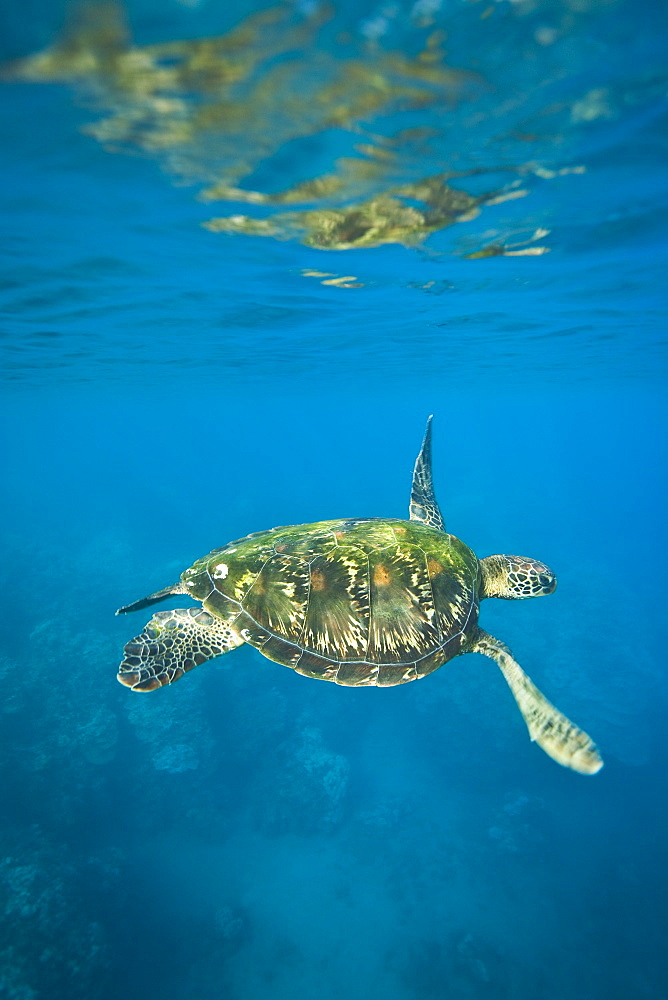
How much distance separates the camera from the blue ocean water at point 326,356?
15.0 ft

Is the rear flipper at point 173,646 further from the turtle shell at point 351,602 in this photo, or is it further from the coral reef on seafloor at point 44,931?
the coral reef on seafloor at point 44,931

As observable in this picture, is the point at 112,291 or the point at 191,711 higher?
the point at 112,291

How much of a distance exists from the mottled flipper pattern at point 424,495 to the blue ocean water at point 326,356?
13.9ft

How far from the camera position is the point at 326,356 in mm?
23578

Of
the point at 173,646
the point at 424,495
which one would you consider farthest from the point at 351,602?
the point at 424,495

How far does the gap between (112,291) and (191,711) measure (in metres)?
12.7

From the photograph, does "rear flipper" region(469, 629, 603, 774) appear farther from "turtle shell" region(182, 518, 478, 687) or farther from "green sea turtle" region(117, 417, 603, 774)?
"turtle shell" region(182, 518, 478, 687)

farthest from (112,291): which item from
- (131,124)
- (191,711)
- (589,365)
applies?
(589,365)

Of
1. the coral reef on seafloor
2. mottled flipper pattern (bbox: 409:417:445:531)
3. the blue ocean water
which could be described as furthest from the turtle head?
the coral reef on seafloor

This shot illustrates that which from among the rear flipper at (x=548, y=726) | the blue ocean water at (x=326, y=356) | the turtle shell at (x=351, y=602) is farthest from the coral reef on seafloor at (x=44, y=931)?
the rear flipper at (x=548, y=726)

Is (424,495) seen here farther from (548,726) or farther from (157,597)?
(157,597)

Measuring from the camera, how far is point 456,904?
11031 millimetres

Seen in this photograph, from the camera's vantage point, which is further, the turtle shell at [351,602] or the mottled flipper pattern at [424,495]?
the mottled flipper pattern at [424,495]

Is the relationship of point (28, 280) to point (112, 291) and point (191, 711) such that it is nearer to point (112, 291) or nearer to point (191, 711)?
point (112, 291)
